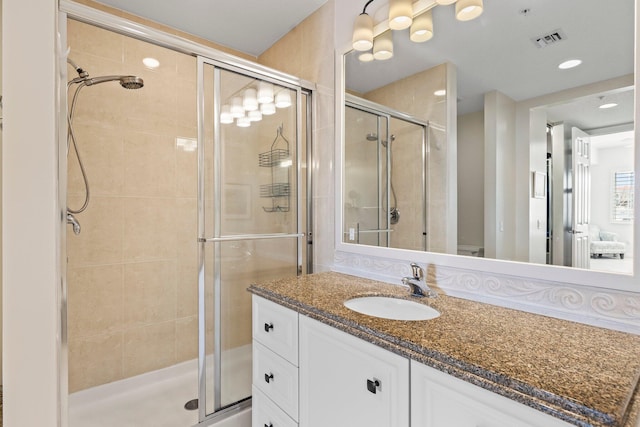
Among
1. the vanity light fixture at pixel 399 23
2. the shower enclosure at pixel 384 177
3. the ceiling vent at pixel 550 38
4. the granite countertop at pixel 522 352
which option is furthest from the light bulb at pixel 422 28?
the granite countertop at pixel 522 352

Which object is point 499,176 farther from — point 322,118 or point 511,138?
point 322,118

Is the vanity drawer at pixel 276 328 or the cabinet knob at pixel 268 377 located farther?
the cabinet knob at pixel 268 377

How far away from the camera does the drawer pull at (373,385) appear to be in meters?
0.94

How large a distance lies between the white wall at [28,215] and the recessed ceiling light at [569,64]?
4.58 feet

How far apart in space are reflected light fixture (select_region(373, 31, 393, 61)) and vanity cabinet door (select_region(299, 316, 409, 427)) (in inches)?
54.5

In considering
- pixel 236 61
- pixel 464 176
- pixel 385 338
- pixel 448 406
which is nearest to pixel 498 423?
pixel 448 406

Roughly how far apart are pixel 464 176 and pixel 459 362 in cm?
86

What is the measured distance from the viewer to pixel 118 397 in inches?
81.0

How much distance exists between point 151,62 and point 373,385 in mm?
2435

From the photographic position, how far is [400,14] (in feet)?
5.01

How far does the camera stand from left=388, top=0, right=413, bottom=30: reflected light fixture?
1.51 meters

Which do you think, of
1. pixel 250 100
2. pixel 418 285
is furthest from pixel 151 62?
pixel 418 285

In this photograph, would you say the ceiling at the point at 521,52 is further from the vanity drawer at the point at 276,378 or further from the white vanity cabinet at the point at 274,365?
the vanity drawer at the point at 276,378

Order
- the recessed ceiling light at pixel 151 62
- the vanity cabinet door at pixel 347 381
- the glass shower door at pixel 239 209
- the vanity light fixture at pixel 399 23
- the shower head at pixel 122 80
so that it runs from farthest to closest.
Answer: the recessed ceiling light at pixel 151 62, the shower head at pixel 122 80, the glass shower door at pixel 239 209, the vanity light fixture at pixel 399 23, the vanity cabinet door at pixel 347 381
